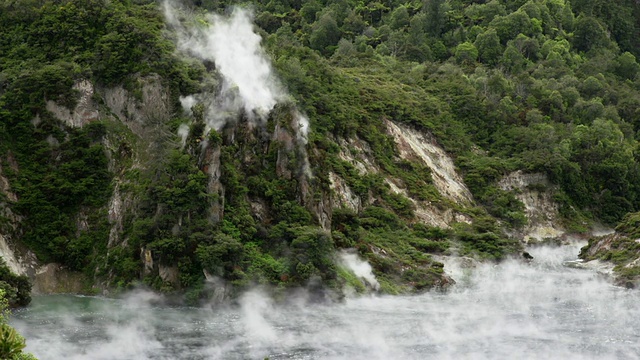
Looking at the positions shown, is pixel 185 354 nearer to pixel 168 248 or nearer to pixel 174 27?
pixel 168 248

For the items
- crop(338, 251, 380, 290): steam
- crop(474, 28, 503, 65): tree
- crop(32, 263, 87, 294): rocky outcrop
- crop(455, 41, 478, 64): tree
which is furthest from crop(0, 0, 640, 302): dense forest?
crop(474, 28, 503, 65): tree

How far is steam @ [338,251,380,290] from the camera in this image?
53.5 meters

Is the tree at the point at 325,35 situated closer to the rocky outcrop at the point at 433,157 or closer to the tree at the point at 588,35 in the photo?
the tree at the point at 588,35

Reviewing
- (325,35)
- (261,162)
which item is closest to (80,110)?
(261,162)

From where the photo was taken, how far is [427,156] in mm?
81438

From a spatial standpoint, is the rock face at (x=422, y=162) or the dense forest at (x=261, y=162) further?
the rock face at (x=422, y=162)

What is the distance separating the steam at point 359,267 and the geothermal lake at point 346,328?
2736 mm

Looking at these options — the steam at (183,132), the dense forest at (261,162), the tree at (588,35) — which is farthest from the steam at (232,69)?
the tree at (588,35)

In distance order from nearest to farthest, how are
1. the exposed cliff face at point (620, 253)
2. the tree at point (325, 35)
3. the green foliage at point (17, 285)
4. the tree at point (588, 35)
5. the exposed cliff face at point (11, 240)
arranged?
the green foliage at point (17, 285) → the exposed cliff face at point (11, 240) → the exposed cliff face at point (620, 253) → the tree at point (325, 35) → the tree at point (588, 35)

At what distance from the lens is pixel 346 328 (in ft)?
135

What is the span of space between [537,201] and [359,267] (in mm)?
35992

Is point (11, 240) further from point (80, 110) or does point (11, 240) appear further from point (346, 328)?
point (346, 328)

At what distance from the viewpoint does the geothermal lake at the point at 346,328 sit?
118 ft

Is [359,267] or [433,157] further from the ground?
[433,157]
